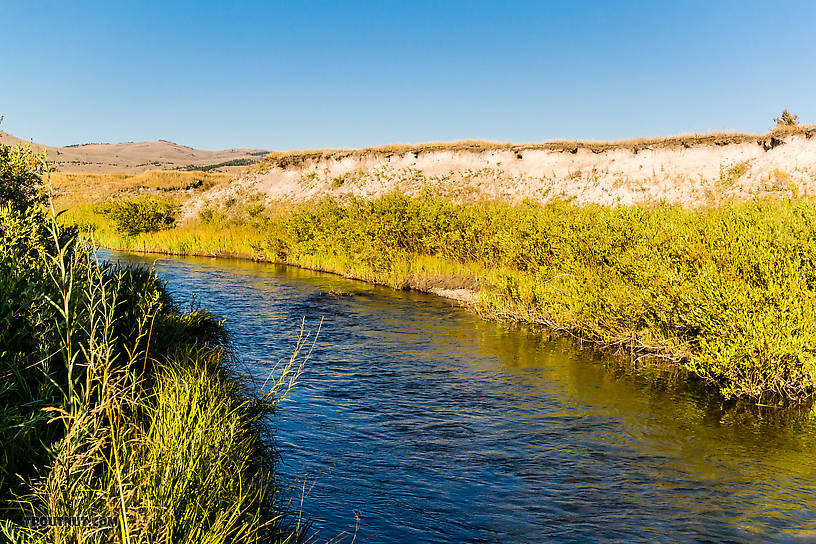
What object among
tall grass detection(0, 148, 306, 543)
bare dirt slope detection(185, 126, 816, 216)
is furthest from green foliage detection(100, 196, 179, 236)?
tall grass detection(0, 148, 306, 543)

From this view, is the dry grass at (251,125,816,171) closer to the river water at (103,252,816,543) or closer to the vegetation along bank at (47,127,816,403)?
the vegetation along bank at (47,127,816,403)

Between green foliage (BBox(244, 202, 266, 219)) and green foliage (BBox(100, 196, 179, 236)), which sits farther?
green foliage (BBox(244, 202, 266, 219))

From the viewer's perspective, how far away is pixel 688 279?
1245 cm

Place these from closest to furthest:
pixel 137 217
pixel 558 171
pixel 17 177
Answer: pixel 17 177 → pixel 137 217 → pixel 558 171

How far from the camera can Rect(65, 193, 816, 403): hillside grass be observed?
10414 mm

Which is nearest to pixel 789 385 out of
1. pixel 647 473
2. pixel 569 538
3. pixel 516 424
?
pixel 647 473

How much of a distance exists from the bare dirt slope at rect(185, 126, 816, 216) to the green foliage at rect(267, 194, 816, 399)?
71.7 feet

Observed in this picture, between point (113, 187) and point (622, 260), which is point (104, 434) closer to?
point (622, 260)

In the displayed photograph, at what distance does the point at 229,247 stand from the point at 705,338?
30391mm

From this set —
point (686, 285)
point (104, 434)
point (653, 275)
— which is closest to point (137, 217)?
point (653, 275)

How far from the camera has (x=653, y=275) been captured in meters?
13.0

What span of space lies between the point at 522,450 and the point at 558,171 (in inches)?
1703

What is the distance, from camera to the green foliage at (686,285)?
1030cm

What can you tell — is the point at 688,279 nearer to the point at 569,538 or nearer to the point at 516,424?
the point at 516,424
